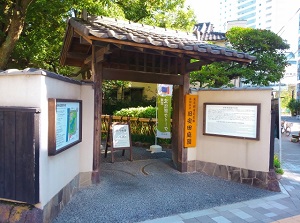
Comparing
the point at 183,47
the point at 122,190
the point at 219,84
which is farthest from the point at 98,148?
the point at 219,84

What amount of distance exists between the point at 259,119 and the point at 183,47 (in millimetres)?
Result: 2537

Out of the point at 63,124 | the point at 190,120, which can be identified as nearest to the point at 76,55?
the point at 63,124

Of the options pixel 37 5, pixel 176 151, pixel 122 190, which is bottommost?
pixel 122 190

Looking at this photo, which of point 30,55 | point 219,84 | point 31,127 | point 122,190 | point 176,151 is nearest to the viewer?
point 31,127

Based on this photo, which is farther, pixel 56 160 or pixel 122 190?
pixel 122 190

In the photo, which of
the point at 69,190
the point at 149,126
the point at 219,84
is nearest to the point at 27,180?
the point at 69,190

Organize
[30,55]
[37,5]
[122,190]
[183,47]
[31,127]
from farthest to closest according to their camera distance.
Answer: [30,55]
[37,5]
[122,190]
[183,47]
[31,127]

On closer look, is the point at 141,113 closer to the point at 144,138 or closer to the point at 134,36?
the point at 144,138

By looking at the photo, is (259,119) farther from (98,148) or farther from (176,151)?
(98,148)

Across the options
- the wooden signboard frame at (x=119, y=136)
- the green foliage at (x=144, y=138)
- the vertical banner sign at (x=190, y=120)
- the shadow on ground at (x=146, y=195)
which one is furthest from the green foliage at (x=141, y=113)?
the vertical banner sign at (x=190, y=120)

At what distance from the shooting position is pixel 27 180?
10.4ft

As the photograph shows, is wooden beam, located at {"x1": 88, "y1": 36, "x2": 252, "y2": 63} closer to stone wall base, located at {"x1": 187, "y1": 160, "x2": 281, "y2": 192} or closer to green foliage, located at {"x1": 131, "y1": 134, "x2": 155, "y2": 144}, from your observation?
stone wall base, located at {"x1": 187, "y1": 160, "x2": 281, "y2": 192}

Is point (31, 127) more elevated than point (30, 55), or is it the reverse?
point (30, 55)

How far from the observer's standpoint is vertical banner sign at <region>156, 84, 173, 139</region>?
885 cm
